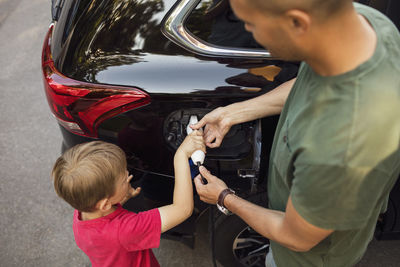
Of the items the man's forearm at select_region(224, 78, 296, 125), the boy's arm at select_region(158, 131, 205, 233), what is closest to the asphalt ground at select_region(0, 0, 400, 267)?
the boy's arm at select_region(158, 131, 205, 233)

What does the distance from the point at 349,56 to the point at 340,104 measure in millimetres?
110

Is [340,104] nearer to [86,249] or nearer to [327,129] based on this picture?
[327,129]

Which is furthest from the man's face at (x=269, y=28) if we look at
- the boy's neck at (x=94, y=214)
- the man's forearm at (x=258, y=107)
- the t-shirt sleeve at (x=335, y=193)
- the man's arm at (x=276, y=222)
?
the boy's neck at (x=94, y=214)

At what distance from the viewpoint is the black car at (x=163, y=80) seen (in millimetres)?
1546

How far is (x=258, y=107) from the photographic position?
149cm

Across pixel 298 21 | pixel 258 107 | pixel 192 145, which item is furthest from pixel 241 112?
pixel 298 21

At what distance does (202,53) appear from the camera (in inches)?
62.0

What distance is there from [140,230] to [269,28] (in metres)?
0.87

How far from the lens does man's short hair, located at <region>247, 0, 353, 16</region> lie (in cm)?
75

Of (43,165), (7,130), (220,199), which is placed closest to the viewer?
(220,199)

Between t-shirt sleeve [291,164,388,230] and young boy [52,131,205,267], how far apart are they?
582 millimetres

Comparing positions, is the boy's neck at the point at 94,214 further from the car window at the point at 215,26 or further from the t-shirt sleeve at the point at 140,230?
the car window at the point at 215,26

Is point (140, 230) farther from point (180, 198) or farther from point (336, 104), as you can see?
point (336, 104)

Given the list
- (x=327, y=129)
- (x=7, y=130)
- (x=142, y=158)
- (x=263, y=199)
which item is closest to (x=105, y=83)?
(x=142, y=158)
